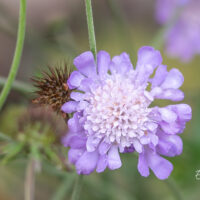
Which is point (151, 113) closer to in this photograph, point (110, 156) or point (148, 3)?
point (110, 156)

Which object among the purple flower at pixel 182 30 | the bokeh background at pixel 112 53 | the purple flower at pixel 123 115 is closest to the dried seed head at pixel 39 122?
the bokeh background at pixel 112 53

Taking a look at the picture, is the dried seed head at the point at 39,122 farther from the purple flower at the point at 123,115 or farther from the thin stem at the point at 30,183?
the purple flower at the point at 123,115

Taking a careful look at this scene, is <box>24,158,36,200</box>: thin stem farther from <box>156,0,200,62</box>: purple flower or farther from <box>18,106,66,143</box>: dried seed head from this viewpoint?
<box>156,0,200,62</box>: purple flower

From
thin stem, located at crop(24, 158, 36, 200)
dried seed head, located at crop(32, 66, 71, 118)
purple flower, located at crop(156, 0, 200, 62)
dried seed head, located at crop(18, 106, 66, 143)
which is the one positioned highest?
purple flower, located at crop(156, 0, 200, 62)

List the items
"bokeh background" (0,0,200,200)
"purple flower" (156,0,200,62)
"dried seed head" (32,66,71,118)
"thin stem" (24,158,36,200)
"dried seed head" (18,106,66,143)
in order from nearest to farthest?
1. "dried seed head" (32,66,71,118)
2. "thin stem" (24,158,36,200)
3. "dried seed head" (18,106,66,143)
4. "bokeh background" (0,0,200,200)
5. "purple flower" (156,0,200,62)

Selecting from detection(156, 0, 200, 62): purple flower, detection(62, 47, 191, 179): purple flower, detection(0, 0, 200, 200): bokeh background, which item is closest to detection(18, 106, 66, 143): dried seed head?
detection(0, 0, 200, 200): bokeh background

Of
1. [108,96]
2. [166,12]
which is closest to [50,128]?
[108,96]

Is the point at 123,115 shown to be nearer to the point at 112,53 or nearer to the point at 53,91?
the point at 53,91

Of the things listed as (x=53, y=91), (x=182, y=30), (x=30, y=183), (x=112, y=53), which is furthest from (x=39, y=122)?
(x=112, y=53)
